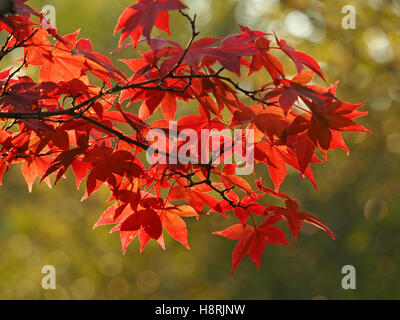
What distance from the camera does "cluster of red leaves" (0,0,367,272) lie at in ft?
3.08

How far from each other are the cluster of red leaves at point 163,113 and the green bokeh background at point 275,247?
4.11 m

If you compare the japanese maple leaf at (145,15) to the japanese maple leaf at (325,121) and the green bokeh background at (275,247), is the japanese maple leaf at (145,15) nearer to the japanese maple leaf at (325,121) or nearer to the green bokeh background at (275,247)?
the japanese maple leaf at (325,121)

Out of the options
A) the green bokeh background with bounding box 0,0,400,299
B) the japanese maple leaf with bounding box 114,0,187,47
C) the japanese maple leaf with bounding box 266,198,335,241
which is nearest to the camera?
the japanese maple leaf with bounding box 114,0,187,47

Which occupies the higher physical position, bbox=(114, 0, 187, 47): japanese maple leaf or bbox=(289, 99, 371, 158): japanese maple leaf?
bbox=(114, 0, 187, 47): japanese maple leaf

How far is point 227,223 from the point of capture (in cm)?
583

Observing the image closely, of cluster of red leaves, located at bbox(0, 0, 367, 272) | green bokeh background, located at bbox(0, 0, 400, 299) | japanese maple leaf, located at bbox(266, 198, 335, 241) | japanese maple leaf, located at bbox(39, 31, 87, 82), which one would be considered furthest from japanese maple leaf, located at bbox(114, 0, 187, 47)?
green bokeh background, located at bbox(0, 0, 400, 299)

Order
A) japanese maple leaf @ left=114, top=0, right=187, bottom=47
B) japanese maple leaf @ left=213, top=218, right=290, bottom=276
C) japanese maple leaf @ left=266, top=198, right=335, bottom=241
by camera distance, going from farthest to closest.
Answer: japanese maple leaf @ left=213, top=218, right=290, bottom=276 → japanese maple leaf @ left=266, top=198, right=335, bottom=241 → japanese maple leaf @ left=114, top=0, right=187, bottom=47

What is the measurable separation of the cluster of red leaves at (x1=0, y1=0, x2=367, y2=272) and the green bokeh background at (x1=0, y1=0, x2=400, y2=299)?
162 inches

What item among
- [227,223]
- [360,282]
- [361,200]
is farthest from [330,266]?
[227,223]

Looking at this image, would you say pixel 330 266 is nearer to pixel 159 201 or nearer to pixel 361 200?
pixel 361 200

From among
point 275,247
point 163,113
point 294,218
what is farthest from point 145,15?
point 275,247

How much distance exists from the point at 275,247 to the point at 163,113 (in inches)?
191

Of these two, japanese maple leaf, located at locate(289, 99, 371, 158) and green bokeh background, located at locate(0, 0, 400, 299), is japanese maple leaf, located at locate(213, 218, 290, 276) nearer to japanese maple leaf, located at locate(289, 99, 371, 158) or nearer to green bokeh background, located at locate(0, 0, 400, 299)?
japanese maple leaf, located at locate(289, 99, 371, 158)

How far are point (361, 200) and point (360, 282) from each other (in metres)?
0.83
